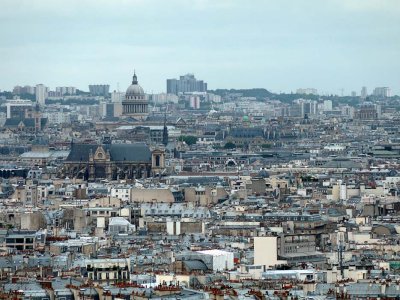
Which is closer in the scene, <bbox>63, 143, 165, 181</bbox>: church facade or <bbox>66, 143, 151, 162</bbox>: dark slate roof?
<bbox>63, 143, 165, 181</bbox>: church facade

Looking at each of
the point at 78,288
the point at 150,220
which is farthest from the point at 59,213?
the point at 78,288

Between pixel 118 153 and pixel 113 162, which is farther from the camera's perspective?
pixel 118 153

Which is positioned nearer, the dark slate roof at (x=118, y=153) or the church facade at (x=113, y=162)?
the church facade at (x=113, y=162)

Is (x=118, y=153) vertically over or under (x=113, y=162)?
over

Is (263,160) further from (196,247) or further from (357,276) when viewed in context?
(357,276)

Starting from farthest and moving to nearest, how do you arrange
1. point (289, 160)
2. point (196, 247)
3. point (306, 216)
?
point (289, 160), point (306, 216), point (196, 247)
